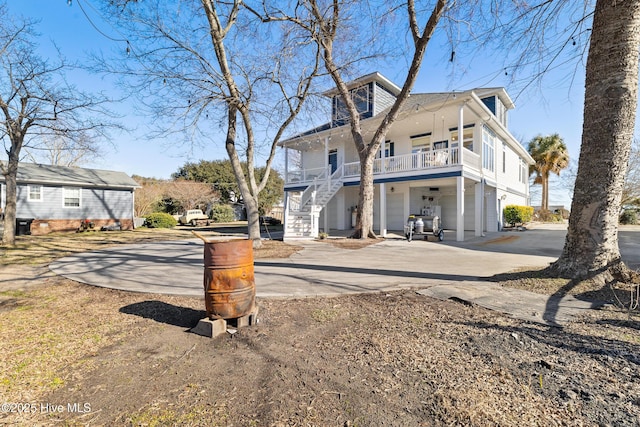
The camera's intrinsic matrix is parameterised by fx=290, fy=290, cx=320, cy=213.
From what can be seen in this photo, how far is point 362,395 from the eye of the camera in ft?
6.91

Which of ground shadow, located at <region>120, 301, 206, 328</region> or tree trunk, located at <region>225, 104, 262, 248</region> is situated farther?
tree trunk, located at <region>225, 104, 262, 248</region>

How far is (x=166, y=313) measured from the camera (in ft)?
12.7

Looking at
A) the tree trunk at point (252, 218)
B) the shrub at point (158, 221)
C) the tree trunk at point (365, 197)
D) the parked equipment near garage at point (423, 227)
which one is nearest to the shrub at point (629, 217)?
the parked equipment near garage at point (423, 227)

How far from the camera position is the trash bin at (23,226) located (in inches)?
634

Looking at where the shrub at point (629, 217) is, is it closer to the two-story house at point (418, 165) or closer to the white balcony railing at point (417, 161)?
the two-story house at point (418, 165)

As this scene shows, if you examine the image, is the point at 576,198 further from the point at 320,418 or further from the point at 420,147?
the point at 420,147

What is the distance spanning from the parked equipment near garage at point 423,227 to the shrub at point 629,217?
73.1 ft

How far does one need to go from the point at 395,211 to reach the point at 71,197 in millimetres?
20473

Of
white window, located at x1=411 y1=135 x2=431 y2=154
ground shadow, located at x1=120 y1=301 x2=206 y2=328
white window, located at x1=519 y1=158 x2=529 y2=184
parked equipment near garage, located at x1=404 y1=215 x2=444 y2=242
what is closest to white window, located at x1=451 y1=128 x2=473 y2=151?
white window, located at x1=411 y1=135 x2=431 y2=154

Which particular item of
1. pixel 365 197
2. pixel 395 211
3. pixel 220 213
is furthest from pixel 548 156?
pixel 220 213

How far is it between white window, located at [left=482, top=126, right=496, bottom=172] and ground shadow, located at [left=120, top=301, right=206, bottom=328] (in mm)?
14771

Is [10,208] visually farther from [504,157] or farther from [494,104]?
[504,157]

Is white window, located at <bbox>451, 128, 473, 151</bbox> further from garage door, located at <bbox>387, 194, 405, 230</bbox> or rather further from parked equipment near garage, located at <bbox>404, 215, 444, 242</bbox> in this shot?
parked equipment near garage, located at <bbox>404, 215, 444, 242</bbox>

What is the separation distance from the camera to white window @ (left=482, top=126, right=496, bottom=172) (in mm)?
14414
